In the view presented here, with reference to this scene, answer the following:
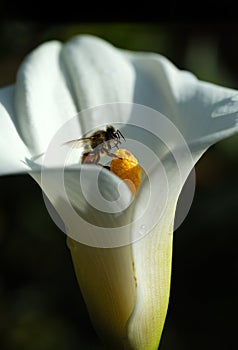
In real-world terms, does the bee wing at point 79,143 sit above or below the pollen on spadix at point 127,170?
above

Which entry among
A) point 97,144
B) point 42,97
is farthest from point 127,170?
point 42,97

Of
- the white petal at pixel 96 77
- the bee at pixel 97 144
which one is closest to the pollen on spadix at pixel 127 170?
the bee at pixel 97 144

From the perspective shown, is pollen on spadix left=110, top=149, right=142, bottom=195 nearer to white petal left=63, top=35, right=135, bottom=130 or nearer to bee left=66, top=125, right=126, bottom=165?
bee left=66, top=125, right=126, bottom=165

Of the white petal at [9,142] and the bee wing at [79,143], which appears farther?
the bee wing at [79,143]

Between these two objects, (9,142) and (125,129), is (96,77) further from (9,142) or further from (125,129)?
(9,142)

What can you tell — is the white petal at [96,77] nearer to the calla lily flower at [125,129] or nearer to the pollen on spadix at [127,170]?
the calla lily flower at [125,129]

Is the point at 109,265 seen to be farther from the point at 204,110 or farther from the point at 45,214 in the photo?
the point at 45,214

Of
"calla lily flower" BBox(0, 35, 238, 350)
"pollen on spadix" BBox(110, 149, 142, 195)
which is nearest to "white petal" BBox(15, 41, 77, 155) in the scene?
"calla lily flower" BBox(0, 35, 238, 350)

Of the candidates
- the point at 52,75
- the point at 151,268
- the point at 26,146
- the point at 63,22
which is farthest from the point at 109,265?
the point at 63,22
